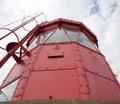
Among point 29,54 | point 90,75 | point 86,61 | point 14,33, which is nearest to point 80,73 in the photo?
point 90,75

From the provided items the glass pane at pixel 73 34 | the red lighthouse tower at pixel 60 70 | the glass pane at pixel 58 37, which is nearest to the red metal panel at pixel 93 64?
the red lighthouse tower at pixel 60 70

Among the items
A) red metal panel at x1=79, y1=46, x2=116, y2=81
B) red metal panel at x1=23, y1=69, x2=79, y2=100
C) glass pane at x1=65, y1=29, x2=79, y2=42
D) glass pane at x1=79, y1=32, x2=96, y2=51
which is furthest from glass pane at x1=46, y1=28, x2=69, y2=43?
red metal panel at x1=23, y1=69, x2=79, y2=100

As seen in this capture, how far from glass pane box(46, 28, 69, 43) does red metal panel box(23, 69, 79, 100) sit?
227cm

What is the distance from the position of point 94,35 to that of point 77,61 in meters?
4.31

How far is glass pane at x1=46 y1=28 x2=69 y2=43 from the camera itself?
32.5 ft

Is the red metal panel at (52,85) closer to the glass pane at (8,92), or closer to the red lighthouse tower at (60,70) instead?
the red lighthouse tower at (60,70)

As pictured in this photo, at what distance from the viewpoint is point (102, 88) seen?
783 cm

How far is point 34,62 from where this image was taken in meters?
8.61

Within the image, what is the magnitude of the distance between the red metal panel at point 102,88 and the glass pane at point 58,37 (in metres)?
2.33

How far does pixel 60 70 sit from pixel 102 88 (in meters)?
1.44

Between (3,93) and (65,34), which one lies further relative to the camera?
(65,34)

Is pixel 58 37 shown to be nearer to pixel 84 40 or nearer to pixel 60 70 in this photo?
pixel 84 40

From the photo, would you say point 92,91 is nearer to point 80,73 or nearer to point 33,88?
point 80,73

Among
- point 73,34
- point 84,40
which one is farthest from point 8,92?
point 84,40
